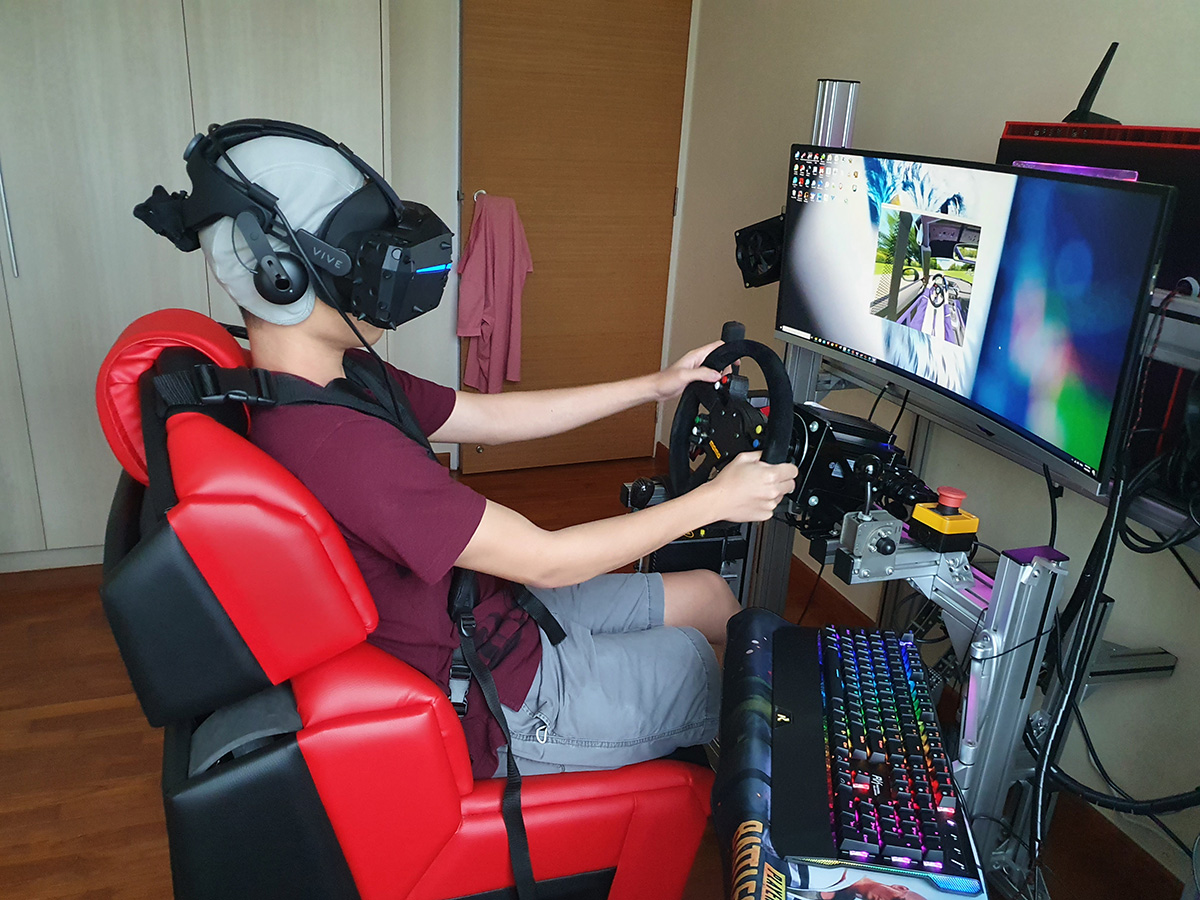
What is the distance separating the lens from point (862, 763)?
1030 millimetres

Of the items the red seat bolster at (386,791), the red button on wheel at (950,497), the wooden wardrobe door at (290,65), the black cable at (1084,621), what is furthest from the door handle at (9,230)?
the black cable at (1084,621)

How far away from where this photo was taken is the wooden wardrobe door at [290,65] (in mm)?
2654

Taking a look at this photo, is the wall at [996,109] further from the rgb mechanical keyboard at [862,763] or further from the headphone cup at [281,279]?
the headphone cup at [281,279]

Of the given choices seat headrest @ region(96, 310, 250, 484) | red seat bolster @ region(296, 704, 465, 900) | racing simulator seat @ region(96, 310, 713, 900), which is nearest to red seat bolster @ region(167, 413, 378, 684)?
racing simulator seat @ region(96, 310, 713, 900)

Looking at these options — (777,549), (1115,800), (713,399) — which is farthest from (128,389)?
(1115,800)

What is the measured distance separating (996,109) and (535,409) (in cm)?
129

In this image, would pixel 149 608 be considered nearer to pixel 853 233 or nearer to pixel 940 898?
pixel 940 898

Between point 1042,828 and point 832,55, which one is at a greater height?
point 832,55

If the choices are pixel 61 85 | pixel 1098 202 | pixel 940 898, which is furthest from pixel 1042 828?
pixel 61 85

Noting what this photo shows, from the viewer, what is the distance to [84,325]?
8.99ft

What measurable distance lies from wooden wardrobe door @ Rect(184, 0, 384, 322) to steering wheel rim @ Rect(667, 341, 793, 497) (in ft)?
5.35

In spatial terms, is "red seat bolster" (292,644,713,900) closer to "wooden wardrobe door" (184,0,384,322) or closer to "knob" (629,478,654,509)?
"knob" (629,478,654,509)

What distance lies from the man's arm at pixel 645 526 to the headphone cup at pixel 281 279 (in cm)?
39

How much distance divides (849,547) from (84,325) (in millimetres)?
2444
